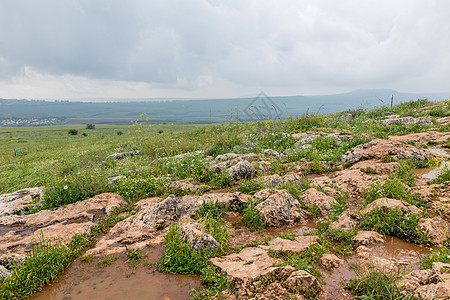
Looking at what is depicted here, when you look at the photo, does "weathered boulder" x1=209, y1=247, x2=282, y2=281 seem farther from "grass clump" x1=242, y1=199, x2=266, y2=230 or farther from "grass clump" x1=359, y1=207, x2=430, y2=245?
"grass clump" x1=359, y1=207, x2=430, y2=245

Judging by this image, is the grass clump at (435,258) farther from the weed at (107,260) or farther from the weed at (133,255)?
the weed at (107,260)

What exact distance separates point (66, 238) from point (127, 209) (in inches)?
67.1

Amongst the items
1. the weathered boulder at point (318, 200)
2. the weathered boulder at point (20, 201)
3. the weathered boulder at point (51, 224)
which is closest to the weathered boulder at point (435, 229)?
the weathered boulder at point (318, 200)

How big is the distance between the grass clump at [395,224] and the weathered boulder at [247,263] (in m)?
2.22

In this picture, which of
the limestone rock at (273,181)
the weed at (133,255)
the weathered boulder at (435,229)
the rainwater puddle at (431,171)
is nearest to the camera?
the weathered boulder at (435,229)

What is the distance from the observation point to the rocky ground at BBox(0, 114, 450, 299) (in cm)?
355

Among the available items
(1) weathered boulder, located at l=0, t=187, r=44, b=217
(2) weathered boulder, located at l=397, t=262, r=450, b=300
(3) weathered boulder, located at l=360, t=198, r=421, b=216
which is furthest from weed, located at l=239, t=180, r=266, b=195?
(1) weathered boulder, located at l=0, t=187, r=44, b=217

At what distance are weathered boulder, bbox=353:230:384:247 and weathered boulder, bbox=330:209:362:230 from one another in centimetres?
32

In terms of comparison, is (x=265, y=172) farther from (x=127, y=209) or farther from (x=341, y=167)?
(x=127, y=209)

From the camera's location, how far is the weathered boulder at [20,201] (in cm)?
→ 698

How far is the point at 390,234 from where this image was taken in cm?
480

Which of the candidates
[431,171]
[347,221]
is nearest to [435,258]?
[347,221]

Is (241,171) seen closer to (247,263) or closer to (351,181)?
(351,181)

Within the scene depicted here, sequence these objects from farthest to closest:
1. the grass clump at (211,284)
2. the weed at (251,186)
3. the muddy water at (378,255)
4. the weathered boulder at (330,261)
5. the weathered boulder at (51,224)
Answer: the weed at (251,186) → the weathered boulder at (51,224) → the weathered boulder at (330,261) → the grass clump at (211,284) → the muddy water at (378,255)
